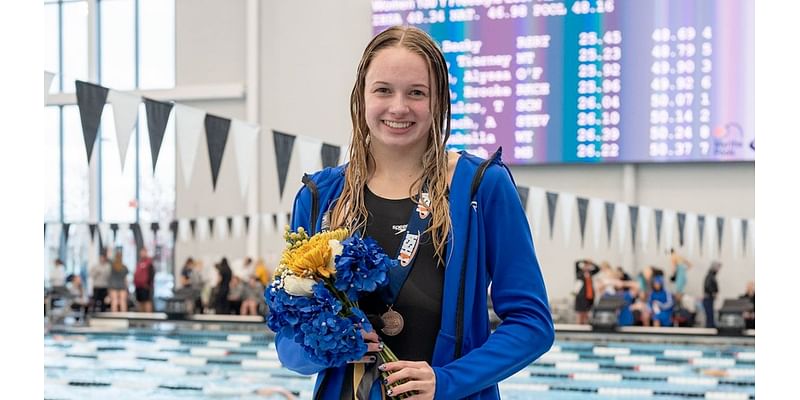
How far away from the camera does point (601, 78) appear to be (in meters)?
13.0

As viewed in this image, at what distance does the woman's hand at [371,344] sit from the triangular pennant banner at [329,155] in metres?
6.42

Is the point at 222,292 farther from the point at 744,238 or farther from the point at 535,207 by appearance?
the point at 744,238

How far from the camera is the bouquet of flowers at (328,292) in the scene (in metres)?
1.31

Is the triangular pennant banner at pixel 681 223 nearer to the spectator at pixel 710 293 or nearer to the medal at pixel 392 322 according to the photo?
the spectator at pixel 710 293

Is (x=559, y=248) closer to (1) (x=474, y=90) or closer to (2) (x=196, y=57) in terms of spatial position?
(1) (x=474, y=90)

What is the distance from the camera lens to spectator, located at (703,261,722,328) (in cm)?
1249

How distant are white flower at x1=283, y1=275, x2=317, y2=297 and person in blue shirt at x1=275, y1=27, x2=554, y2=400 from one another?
0.08m

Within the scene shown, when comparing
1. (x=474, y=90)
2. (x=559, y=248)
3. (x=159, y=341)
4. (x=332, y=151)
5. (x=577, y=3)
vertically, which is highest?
(x=577, y=3)

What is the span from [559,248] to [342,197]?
12877 millimetres

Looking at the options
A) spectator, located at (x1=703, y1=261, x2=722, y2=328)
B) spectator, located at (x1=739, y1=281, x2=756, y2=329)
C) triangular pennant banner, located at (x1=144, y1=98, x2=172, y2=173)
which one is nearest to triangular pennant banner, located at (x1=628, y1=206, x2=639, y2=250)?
spectator, located at (x1=703, y1=261, x2=722, y2=328)

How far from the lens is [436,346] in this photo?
1405mm

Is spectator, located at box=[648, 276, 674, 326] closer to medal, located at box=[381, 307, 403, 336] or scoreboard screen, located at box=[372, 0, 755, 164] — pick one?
scoreboard screen, located at box=[372, 0, 755, 164]

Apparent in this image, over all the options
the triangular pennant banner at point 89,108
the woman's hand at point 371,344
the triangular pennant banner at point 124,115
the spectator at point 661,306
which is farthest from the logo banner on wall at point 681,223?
the woman's hand at point 371,344

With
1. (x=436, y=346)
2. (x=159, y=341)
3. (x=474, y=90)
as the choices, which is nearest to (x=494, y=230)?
(x=436, y=346)
